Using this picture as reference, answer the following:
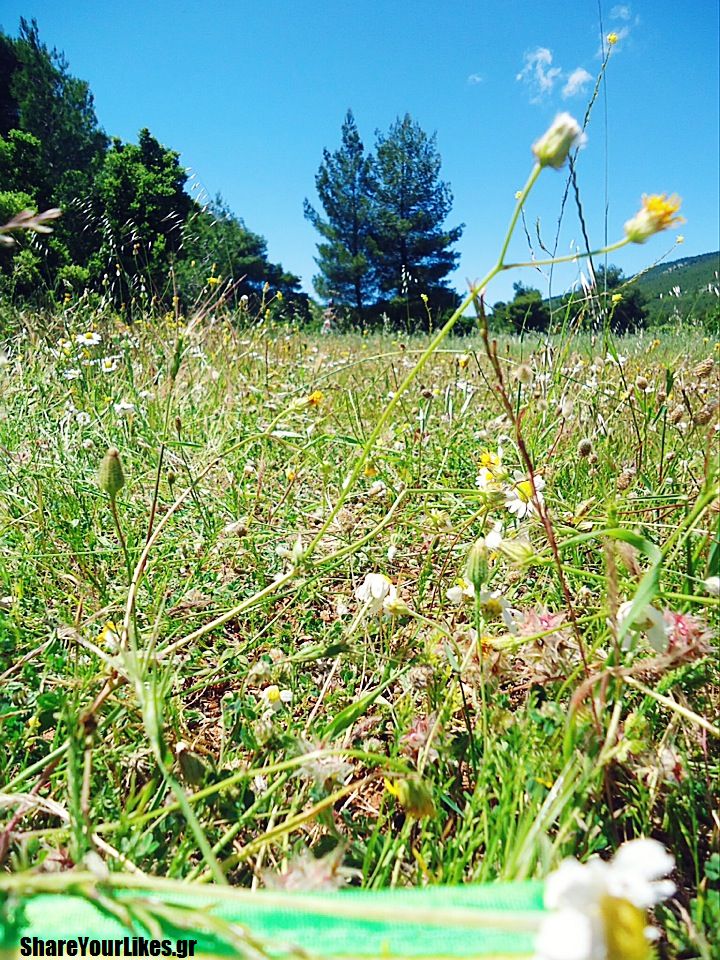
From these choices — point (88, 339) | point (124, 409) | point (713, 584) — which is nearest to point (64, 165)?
point (88, 339)

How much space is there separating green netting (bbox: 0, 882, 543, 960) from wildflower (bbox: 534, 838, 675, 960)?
3 cm

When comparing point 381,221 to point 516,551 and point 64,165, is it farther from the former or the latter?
point 516,551

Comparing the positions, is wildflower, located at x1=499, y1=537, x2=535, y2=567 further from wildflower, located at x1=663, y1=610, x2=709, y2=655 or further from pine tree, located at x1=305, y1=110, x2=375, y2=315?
pine tree, located at x1=305, y1=110, x2=375, y2=315

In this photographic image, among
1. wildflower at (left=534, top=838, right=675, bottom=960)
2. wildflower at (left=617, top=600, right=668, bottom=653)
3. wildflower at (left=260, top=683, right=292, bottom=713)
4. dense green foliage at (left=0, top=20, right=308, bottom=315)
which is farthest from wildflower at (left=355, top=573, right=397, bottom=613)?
dense green foliage at (left=0, top=20, right=308, bottom=315)

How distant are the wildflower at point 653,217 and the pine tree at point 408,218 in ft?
82.3

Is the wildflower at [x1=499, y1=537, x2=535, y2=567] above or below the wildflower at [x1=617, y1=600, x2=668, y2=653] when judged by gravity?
above

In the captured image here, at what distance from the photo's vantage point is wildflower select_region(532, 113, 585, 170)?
1.61 feet

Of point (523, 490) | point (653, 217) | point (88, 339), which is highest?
point (88, 339)

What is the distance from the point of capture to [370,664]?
2.35 feet

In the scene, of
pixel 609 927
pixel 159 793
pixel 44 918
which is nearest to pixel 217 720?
pixel 159 793

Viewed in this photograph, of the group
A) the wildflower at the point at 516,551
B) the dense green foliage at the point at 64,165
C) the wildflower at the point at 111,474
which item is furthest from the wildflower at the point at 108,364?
the dense green foliage at the point at 64,165

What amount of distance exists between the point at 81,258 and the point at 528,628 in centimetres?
1323

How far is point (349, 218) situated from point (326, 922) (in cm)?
2782

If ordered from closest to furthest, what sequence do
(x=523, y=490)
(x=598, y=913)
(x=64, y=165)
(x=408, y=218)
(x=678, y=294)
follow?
(x=598, y=913)
(x=523, y=490)
(x=678, y=294)
(x=64, y=165)
(x=408, y=218)
